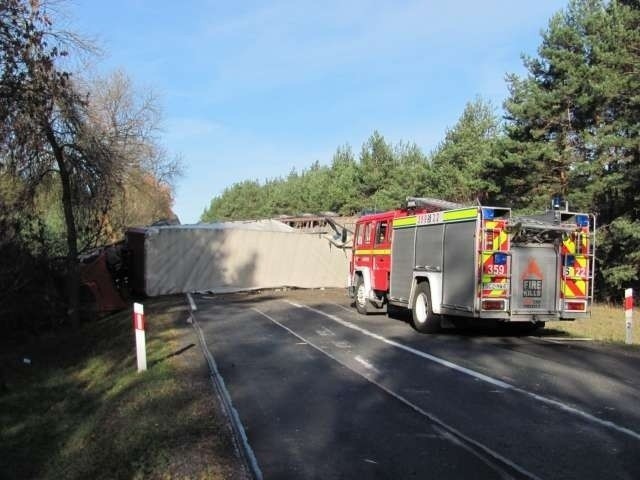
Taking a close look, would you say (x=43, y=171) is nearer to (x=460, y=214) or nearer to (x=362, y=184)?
(x=460, y=214)

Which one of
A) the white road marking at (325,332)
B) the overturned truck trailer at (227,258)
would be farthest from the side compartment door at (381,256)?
the overturned truck trailer at (227,258)

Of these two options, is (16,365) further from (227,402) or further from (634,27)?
(634,27)

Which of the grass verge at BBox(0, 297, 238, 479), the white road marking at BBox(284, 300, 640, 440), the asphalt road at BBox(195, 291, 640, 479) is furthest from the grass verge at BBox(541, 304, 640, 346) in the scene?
the grass verge at BBox(0, 297, 238, 479)

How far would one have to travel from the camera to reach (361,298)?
58.6ft

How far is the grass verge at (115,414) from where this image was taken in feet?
18.4

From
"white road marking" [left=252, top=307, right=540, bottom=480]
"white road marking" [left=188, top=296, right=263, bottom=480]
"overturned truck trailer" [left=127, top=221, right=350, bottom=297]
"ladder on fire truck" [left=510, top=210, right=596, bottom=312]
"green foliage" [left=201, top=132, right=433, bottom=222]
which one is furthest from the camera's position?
"green foliage" [left=201, top=132, right=433, bottom=222]

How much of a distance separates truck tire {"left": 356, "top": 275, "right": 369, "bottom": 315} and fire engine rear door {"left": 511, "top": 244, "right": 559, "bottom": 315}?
5698 millimetres

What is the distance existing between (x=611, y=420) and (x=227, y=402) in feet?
13.3

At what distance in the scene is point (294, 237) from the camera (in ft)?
98.5

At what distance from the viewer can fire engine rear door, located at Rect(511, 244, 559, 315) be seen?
12367 mm

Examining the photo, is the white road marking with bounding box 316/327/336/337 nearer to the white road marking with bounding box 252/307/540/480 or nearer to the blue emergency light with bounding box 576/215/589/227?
the white road marking with bounding box 252/307/540/480

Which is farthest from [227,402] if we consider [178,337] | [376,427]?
[178,337]

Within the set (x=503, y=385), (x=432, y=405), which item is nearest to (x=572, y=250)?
(x=503, y=385)

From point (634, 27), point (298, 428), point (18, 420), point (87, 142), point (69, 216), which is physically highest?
point (634, 27)
